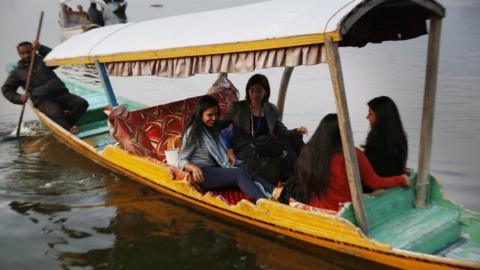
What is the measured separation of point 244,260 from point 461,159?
164 inches

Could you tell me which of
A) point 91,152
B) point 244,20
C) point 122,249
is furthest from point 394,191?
point 91,152

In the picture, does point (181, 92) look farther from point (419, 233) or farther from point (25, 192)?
point (419, 233)

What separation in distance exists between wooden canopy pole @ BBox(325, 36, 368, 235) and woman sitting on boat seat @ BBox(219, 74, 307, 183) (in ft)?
4.80

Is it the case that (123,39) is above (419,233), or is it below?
above

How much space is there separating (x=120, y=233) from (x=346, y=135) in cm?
264

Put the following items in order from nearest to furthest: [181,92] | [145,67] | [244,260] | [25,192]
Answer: [244,260], [145,67], [25,192], [181,92]

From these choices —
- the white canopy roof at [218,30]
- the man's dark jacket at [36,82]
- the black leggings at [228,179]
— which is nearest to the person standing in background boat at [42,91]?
the man's dark jacket at [36,82]

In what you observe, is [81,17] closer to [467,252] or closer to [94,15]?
[94,15]

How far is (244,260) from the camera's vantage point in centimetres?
437

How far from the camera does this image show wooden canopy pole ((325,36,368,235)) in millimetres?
3324

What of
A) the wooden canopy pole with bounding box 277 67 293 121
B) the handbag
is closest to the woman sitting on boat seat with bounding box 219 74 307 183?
the handbag

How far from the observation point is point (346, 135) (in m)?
3.56

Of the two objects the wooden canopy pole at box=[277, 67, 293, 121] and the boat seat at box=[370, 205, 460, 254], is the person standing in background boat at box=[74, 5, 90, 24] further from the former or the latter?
the boat seat at box=[370, 205, 460, 254]

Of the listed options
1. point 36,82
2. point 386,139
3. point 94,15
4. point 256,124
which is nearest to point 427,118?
point 386,139
